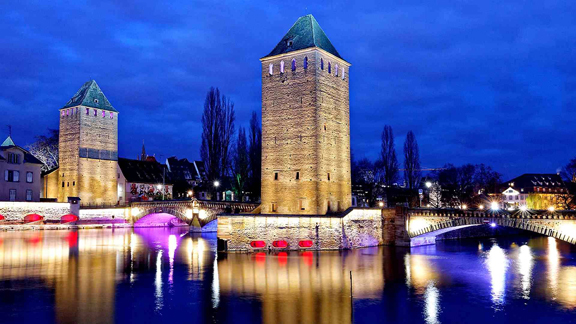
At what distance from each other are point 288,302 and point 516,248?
27289 mm

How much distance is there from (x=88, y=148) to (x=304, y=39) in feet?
116

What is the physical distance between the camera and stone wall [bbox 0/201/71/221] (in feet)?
160

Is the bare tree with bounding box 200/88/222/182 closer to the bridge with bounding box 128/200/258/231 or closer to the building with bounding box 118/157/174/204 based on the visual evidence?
the bridge with bounding box 128/200/258/231

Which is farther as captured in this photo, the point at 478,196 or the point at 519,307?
the point at 478,196

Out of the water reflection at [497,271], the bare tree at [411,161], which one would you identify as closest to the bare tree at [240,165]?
the bare tree at [411,161]

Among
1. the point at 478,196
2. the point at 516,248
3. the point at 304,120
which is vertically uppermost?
the point at 304,120

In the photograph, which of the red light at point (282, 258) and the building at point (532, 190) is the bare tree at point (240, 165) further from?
the building at point (532, 190)

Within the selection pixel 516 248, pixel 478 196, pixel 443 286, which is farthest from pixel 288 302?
pixel 478 196

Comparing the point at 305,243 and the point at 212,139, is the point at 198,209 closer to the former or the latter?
the point at 212,139

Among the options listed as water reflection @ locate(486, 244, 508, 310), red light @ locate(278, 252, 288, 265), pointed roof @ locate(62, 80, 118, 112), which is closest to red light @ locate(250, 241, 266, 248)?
red light @ locate(278, 252, 288, 265)

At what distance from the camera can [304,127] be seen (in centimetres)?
3500

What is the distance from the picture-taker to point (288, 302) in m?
17.8

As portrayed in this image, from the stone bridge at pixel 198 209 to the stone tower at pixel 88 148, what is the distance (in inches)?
404

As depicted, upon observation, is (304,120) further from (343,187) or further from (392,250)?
(392,250)
